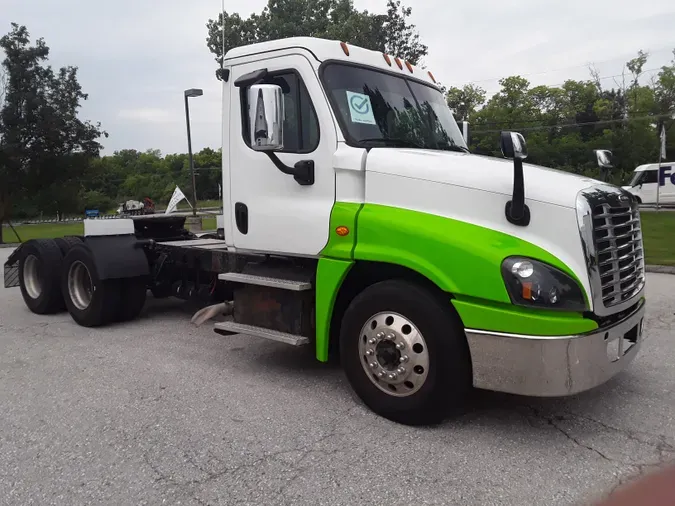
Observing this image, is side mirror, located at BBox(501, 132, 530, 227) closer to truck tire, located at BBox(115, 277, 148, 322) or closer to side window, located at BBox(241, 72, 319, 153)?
side window, located at BBox(241, 72, 319, 153)

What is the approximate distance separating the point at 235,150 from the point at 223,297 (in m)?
2.11

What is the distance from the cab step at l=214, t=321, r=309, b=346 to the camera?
178 inches

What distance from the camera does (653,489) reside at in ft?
10.3

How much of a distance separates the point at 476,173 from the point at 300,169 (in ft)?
4.43

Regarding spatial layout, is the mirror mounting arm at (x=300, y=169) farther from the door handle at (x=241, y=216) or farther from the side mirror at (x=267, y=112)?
the door handle at (x=241, y=216)

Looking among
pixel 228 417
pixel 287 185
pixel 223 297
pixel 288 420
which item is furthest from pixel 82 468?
pixel 223 297

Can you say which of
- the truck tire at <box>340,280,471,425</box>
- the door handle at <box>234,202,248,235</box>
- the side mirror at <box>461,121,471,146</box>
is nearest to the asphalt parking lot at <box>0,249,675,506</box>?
the truck tire at <box>340,280,471,425</box>

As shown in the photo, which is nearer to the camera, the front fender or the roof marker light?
the front fender

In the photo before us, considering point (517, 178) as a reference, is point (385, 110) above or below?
above

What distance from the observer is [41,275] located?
24.9 ft

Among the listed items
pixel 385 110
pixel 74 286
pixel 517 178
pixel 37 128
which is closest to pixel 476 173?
pixel 517 178

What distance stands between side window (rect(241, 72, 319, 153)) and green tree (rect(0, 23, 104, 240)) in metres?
24.9

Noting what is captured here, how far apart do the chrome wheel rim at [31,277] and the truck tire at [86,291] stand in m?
0.87

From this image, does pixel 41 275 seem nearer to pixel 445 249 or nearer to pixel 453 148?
pixel 453 148
